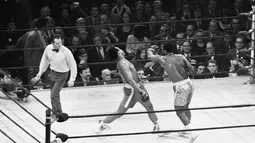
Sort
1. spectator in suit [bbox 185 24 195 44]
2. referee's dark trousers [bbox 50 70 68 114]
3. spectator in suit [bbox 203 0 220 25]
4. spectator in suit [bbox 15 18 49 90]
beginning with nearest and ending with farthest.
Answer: referee's dark trousers [bbox 50 70 68 114]
spectator in suit [bbox 15 18 49 90]
spectator in suit [bbox 185 24 195 44]
spectator in suit [bbox 203 0 220 25]

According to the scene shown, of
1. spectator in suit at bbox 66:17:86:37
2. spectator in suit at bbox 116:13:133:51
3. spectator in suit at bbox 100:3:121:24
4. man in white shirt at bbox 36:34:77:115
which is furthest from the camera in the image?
spectator in suit at bbox 100:3:121:24

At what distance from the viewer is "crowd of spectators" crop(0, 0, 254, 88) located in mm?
9648

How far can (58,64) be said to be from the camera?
772 centimetres

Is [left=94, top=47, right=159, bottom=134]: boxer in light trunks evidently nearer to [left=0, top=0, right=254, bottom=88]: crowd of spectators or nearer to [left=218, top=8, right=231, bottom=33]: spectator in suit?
[left=0, top=0, right=254, bottom=88]: crowd of spectators

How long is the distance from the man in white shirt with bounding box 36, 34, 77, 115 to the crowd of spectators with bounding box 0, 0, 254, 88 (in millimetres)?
1298

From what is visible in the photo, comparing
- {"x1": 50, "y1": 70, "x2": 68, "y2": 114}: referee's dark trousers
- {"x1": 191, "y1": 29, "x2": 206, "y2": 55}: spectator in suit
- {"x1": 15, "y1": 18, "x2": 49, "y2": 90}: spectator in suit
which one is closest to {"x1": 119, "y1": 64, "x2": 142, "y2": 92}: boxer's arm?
{"x1": 50, "y1": 70, "x2": 68, "y2": 114}: referee's dark trousers

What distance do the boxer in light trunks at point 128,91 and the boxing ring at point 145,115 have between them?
16 cm

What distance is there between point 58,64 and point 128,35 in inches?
111

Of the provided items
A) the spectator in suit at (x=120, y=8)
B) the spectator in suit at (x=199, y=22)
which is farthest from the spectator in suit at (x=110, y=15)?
the spectator in suit at (x=199, y=22)

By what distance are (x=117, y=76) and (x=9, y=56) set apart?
1.77 metres

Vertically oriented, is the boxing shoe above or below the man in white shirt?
below

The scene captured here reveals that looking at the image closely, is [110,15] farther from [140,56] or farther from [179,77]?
[179,77]

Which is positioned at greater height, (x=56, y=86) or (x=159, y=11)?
(x=159, y=11)

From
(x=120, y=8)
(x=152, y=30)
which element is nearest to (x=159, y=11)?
(x=152, y=30)
